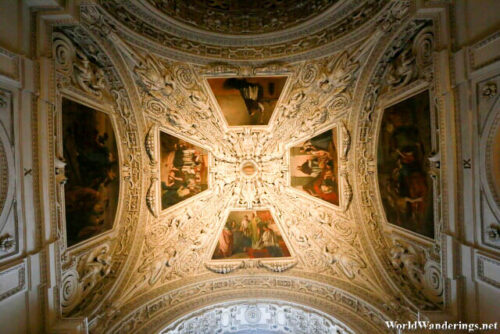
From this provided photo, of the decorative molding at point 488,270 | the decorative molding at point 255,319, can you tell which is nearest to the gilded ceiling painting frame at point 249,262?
the decorative molding at point 255,319

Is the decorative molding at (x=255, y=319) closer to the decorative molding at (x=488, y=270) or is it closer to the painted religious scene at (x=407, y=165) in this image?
the painted religious scene at (x=407, y=165)

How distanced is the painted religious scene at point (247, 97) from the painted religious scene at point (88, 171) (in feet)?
11.2

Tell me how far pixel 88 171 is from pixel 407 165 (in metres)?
8.39

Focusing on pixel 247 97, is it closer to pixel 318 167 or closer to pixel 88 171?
pixel 318 167

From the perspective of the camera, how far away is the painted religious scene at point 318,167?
928cm

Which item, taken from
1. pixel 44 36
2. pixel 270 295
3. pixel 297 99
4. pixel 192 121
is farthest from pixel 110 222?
pixel 297 99

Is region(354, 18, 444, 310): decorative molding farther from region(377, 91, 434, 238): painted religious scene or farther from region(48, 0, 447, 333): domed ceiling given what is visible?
region(377, 91, 434, 238): painted religious scene

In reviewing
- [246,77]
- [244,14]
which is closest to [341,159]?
[246,77]

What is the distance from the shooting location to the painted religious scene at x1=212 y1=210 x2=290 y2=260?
33.4ft

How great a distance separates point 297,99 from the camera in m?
8.77

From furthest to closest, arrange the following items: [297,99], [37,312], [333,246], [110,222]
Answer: [333,246]
[297,99]
[110,222]
[37,312]

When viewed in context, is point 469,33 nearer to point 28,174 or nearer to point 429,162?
point 429,162

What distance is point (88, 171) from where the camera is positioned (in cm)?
737

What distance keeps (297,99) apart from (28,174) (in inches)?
282
